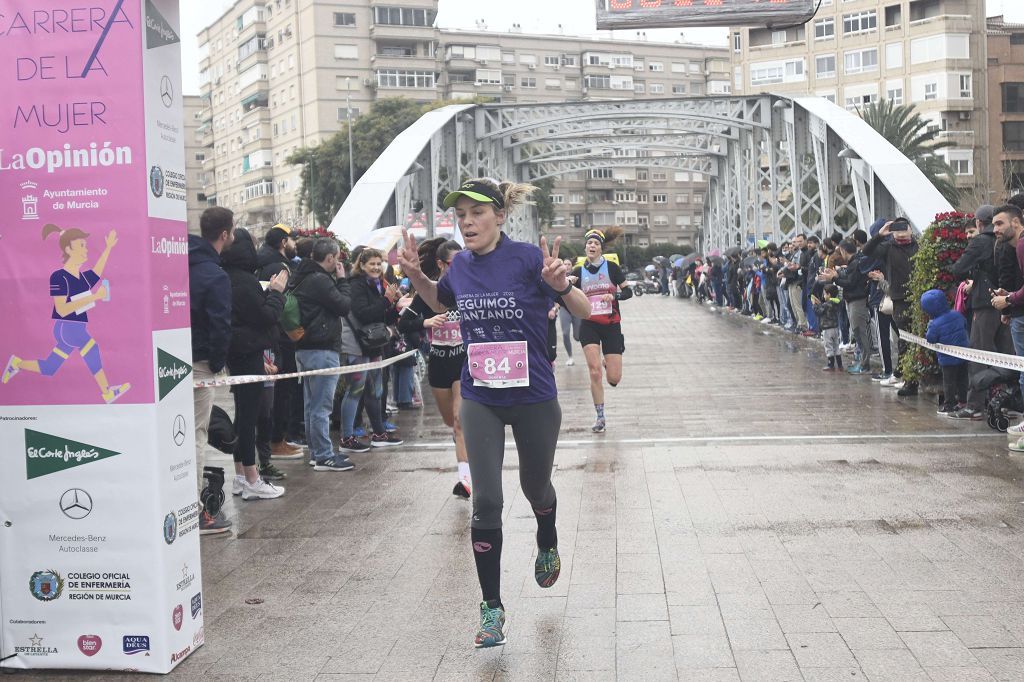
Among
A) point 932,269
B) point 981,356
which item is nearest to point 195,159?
point 932,269

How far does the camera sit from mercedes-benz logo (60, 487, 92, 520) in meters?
4.96

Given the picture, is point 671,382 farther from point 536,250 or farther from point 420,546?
point 536,250

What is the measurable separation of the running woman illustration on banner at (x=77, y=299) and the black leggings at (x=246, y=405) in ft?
11.6

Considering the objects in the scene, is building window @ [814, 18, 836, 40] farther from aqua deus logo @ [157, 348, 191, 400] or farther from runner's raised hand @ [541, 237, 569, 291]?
aqua deus logo @ [157, 348, 191, 400]

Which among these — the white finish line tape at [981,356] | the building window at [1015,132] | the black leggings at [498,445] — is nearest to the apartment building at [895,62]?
the building window at [1015,132]

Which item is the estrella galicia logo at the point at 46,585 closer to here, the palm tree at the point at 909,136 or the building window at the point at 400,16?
the palm tree at the point at 909,136

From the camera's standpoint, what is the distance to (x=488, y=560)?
5285 millimetres

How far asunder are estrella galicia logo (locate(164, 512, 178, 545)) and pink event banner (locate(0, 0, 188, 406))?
1.64ft

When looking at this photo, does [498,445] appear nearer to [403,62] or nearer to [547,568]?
[547,568]

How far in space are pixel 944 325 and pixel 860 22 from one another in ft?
250

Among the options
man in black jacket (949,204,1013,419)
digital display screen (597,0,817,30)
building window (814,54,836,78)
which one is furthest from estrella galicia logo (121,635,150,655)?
building window (814,54,836,78)

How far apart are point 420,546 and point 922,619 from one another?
2.89 meters

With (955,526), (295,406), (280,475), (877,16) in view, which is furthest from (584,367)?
(877,16)

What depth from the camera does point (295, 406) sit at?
1177 centimetres
